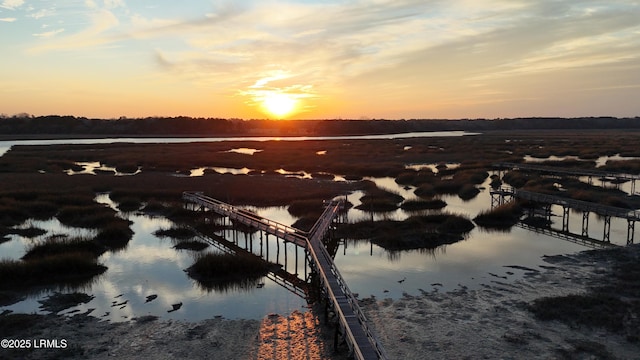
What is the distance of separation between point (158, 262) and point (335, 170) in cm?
3672

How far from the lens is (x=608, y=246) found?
24.4m

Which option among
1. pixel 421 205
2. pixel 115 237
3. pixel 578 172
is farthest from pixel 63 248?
pixel 578 172

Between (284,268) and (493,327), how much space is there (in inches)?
415

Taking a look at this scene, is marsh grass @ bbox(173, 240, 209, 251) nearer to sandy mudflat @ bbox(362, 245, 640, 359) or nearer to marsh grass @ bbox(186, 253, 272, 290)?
marsh grass @ bbox(186, 253, 272, 290)

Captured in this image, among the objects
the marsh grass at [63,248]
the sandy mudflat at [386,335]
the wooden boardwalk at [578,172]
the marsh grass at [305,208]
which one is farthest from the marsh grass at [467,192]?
the marsh grass at [63,248]

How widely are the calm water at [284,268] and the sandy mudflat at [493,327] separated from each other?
128 cm

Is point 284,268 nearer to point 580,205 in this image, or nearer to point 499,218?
point 499,218

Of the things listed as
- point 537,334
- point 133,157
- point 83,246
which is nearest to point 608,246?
point 537,334

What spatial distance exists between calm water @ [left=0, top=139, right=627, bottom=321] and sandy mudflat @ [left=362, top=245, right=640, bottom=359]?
1282 millimetres

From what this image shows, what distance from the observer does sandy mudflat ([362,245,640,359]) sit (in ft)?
43.3

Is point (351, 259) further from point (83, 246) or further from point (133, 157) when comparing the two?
point (133, 157)

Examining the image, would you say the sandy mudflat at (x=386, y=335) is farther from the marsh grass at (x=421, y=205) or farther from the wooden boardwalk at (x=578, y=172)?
the wooden boardwalk at (x=578, y=172)

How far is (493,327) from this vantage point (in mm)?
14859

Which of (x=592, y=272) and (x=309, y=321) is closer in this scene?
(x=309, y=321)
